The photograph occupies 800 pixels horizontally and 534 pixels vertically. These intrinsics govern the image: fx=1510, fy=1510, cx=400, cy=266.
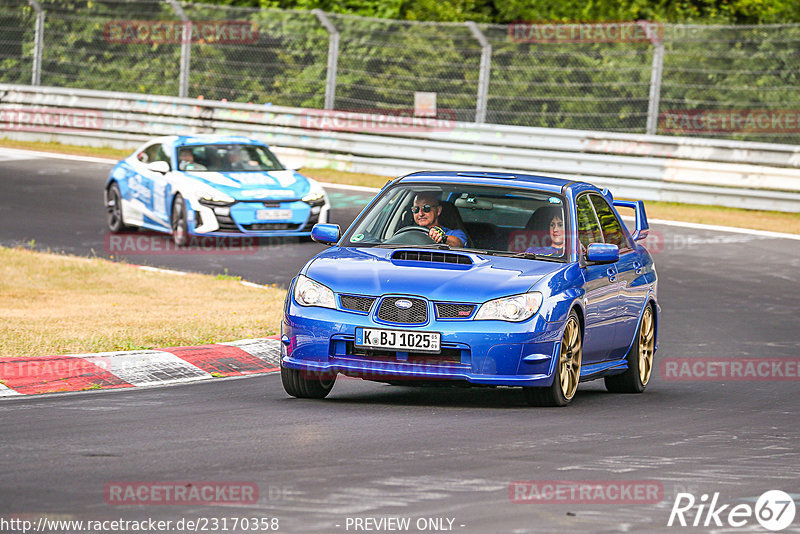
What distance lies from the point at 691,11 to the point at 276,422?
27.1 m

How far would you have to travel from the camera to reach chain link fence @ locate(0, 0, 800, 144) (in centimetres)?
2420

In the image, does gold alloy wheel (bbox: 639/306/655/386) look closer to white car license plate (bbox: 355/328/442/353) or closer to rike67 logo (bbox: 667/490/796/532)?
white car license plate (bbox: 355/328/442/353)

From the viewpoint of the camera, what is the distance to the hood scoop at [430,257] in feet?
31.0

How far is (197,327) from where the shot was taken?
1246 cm

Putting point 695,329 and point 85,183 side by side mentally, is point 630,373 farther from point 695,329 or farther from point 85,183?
point 85,183

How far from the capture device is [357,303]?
9039 mm

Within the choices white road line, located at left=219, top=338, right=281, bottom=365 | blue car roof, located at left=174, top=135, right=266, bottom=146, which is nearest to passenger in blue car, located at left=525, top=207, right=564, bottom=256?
white road line, located at left=219, top=338, right=281, bottom=365

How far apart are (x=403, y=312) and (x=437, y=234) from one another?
1282mm

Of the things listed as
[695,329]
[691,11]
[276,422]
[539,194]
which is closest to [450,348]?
[276,422]

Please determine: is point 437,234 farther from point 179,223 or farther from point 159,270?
point 179,223

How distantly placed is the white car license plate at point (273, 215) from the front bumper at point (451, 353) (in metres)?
9.87

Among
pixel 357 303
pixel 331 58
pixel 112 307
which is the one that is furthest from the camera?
pixel 331 58
